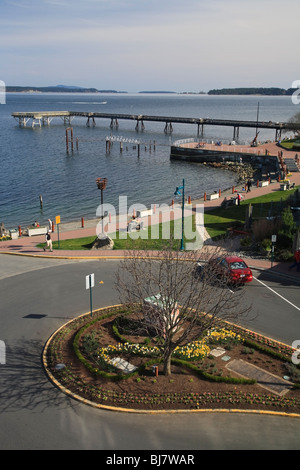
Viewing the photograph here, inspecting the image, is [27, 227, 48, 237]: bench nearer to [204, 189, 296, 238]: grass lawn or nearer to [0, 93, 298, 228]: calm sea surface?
[0, 93, 298, 228]: calm sea surface

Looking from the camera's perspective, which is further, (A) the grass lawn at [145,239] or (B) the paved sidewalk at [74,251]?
(A) the grass lawn at [145,239]

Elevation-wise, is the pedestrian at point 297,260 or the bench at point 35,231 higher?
the pedestrian at point 297,260

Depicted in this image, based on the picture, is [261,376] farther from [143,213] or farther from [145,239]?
[143,213]

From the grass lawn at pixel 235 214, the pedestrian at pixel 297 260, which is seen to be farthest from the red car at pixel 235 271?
the grass lawn at pixel 235 214

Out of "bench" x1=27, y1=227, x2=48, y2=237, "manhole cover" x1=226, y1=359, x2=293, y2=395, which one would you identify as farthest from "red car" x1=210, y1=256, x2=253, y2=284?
"bench" x1=27, y1=227, x2=48, y2=237

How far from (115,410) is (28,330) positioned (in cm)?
584

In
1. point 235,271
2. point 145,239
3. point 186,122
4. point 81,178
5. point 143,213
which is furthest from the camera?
point 186,122

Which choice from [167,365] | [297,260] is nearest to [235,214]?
[297,260]

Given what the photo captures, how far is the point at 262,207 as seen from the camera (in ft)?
115

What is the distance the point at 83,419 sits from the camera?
11672 mm

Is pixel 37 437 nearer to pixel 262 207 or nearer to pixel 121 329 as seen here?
pixel 121 329

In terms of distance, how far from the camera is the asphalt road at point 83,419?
1084 cm

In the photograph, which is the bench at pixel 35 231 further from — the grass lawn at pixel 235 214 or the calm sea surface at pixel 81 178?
the grass lawn at pixel 235 214

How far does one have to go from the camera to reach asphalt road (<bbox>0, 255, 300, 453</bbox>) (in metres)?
10.8
